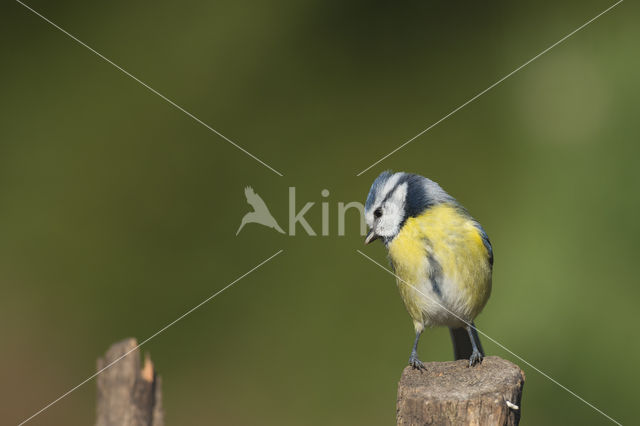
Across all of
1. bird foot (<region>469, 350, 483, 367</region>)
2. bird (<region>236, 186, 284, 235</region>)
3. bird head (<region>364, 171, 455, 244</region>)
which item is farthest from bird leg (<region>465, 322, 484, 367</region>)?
bird (<region>236, 186, 284, 235</region>)

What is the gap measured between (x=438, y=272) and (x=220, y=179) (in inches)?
79.1

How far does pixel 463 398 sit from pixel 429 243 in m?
0.60

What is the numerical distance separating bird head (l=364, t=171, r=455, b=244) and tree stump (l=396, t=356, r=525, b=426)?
51 centimetres

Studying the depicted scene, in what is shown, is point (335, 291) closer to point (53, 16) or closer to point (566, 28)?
point (566, 28)

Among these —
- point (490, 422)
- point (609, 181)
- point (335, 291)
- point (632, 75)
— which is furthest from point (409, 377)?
point (632, 75)

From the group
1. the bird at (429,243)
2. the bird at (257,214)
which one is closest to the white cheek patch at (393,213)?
the bird at (429,243)

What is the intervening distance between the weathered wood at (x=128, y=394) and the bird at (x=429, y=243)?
815 mm

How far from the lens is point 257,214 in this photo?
4004 millimetres

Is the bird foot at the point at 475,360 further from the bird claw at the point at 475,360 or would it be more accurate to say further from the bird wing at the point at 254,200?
the bird wing at the point at 254,200

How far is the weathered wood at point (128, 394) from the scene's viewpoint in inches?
78.2

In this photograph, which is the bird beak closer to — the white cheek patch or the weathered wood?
the white cheek patch

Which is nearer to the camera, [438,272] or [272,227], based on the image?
[438,272]

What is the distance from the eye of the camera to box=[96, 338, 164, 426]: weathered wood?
6.51ft

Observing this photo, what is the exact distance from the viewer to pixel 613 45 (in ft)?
12.2
